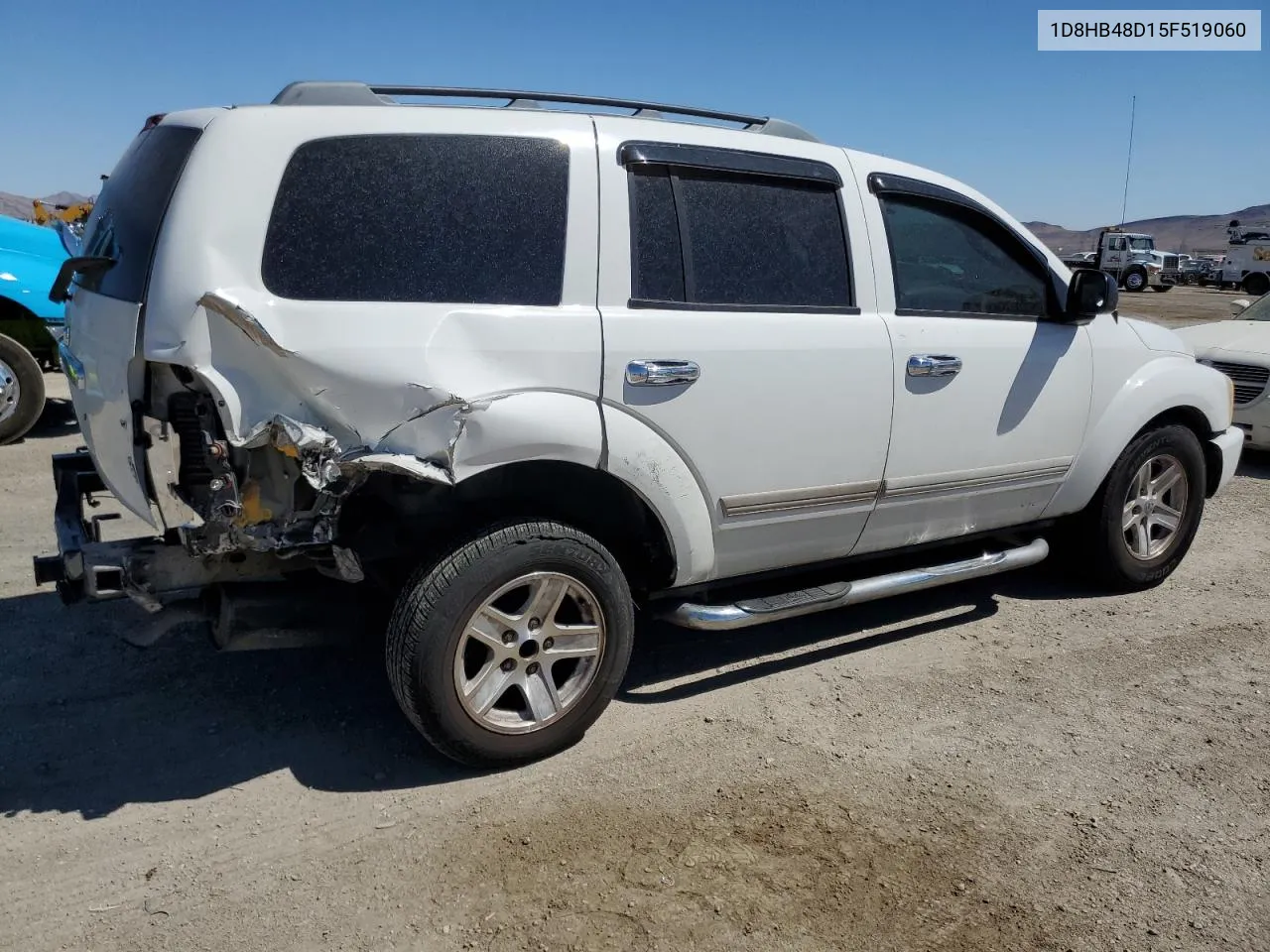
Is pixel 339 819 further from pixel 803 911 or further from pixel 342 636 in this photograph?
pixel 803 911

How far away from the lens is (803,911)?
2.96 metres

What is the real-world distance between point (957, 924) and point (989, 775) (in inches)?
34.4

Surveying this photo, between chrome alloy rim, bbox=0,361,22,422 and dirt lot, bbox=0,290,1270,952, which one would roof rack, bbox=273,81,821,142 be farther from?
chrome alloy rim, bbox=0,361,22,422

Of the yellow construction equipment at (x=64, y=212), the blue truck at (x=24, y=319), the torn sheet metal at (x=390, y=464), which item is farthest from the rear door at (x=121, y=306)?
the yellow construction equipment at (x=64, y=212)

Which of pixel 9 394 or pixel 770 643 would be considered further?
pixel 9 394

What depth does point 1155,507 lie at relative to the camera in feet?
18.2

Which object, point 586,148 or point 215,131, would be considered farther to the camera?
point 586,148

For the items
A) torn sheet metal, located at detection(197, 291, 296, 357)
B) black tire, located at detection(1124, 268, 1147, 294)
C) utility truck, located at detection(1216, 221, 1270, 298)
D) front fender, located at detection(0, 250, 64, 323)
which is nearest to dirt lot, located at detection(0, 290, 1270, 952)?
torn sheet metal, located at detection(197, 291, 296, 357)

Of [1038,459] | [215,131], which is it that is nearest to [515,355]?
[215,131]

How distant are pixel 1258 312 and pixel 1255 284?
3914 cm

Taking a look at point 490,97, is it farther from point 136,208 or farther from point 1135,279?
point 1135,279

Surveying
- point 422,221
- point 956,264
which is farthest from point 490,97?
point 956,264

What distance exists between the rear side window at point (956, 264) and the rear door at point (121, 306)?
266 centimetres

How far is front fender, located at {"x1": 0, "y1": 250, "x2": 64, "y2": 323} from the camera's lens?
314 inches
